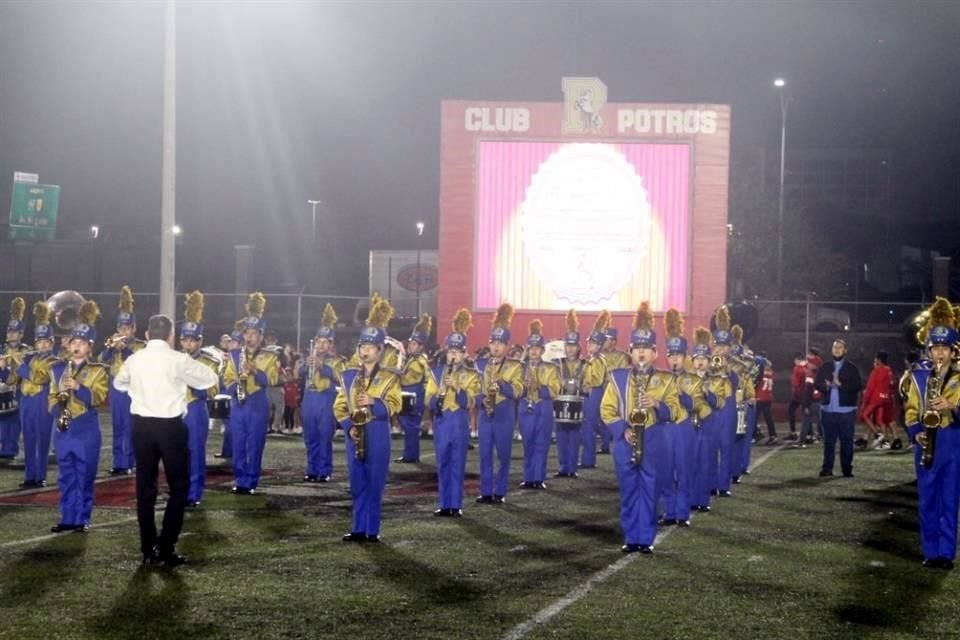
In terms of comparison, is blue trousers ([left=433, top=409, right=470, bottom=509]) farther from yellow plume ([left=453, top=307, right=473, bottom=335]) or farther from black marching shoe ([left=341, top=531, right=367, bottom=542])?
yellow plume ([left=453, top=307, right=473, bottom=335])

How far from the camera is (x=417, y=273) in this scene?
39031 mm

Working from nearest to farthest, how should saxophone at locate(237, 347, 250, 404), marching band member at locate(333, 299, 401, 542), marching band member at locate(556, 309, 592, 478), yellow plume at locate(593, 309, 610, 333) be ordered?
1. marching band member at locate(333, 299, 401, 542)
2. saxophone at locate(237, 347, 250, 404)
3. marching band member at locate(556, 309, 592, 478)
4. yellow plume at locate(593, 309, 610, 333)

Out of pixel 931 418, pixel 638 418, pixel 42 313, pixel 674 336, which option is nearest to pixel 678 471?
pixel 674 336

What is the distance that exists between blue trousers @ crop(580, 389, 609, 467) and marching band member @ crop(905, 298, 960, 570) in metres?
8.67

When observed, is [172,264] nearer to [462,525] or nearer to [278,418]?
[278,418]

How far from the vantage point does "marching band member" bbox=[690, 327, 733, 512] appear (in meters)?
14.4

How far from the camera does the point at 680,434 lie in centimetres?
1188

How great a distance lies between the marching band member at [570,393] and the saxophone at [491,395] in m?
2.84

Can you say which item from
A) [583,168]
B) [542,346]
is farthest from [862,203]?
[542,346]

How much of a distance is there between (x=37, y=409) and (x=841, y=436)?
10497mm

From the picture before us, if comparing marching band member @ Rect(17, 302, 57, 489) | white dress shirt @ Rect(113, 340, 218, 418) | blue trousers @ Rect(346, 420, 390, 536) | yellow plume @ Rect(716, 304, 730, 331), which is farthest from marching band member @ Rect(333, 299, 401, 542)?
yellow plume @ Rect(716, 304, 730, 331)

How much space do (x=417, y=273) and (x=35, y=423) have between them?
23.9 metres

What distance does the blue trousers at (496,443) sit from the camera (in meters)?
15.0

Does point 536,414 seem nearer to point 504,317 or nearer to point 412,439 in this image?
point 504,317
